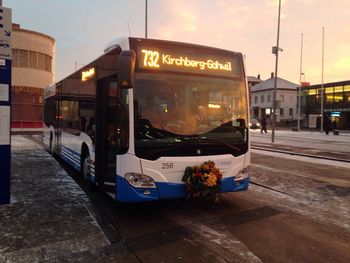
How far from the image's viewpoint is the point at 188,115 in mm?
6246

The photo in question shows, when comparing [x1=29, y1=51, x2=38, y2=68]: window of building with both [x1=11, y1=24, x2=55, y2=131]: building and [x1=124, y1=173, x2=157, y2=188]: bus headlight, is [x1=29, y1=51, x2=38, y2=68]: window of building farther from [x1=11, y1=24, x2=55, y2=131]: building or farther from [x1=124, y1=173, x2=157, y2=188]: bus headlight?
[x1=124, y1=173, x2=157, y2=188]: bus headlight

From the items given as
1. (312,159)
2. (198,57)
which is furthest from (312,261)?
(312,159)

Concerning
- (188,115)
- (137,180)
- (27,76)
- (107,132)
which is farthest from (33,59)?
(137,180)

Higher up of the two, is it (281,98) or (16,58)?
(16,58)

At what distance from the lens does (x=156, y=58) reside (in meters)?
6.16

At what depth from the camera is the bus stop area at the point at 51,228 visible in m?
4.75

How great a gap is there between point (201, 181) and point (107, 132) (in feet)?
6.67

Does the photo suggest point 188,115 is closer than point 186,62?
Yes

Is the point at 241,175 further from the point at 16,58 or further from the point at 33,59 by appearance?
the point at 33,59

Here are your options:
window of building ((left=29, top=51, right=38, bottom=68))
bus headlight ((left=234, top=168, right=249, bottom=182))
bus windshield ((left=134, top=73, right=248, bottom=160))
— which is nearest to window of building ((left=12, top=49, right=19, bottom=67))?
window of building ((left=29, top=51, right=38, bottom=68))

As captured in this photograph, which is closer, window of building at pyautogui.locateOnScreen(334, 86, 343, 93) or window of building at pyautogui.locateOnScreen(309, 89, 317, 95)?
window of building at pyautogui.locateOnScreen(334, 86, 343, 93)

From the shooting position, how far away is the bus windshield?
5965 millimetres

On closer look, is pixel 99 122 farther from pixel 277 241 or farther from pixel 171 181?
pixel 277 241

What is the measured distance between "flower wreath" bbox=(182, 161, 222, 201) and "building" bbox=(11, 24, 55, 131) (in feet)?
125
